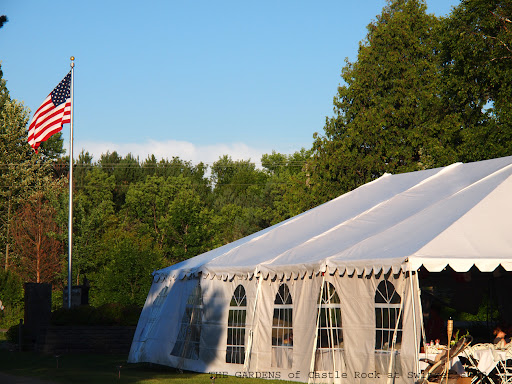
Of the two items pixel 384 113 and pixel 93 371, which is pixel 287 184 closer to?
pixel 384 113

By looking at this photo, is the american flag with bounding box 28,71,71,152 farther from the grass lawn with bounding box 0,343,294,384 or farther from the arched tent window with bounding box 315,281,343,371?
the arched tent window with bounding box 315,281,343,371

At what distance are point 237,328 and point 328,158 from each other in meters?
21.6

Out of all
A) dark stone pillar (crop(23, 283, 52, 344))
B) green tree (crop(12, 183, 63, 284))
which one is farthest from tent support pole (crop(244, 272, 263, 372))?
green tree (crop(12, 183, 63, 284))

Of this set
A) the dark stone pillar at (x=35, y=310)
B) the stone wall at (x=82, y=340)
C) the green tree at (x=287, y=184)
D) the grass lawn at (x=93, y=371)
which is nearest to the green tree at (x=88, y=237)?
the green tree at (x=287, y=184)

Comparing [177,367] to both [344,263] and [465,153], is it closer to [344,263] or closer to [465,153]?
[344,263]

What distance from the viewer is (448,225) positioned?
38.6 ft

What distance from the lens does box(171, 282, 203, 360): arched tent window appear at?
620 inches

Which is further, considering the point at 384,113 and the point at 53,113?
the point at 384,113

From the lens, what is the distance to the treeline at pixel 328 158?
26484mm

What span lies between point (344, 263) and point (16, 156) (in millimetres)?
38740

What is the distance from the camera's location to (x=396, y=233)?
12672 mm

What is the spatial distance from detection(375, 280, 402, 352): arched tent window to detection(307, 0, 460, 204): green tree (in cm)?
2178

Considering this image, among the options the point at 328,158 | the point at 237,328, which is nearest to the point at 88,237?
the point at 328,158

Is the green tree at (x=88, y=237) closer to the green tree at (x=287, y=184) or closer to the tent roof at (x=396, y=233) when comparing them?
the green tree at (x=287, y=184)
